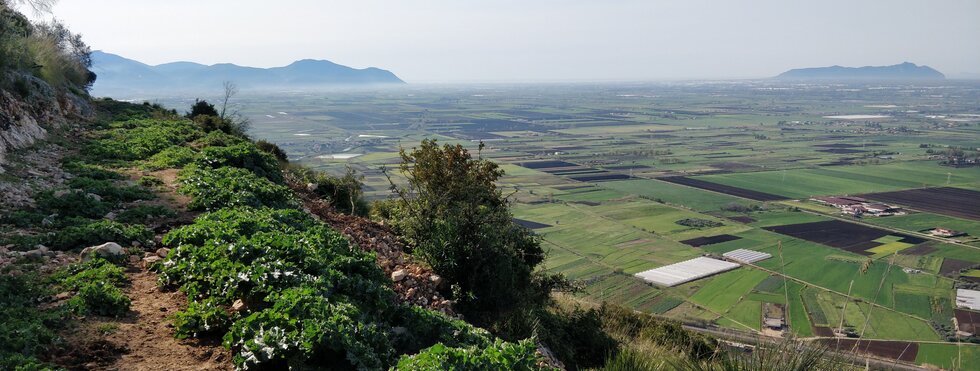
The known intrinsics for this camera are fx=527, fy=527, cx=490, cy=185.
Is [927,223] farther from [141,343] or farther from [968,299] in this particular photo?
[141,343]

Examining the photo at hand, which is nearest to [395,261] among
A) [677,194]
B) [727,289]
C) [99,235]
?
[99,235]

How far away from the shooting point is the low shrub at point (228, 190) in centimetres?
1091

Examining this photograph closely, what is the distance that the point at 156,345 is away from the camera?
589 centimetres

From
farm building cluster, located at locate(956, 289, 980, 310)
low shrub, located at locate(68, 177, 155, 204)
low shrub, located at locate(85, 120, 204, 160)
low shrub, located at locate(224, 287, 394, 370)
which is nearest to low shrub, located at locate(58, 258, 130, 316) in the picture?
low shrub, located at locate(224, 287, 394, 370)

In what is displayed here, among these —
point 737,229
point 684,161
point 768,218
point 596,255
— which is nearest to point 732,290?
point 596,255

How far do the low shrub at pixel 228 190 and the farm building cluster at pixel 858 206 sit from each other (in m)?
51.0

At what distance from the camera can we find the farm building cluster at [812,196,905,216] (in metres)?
47.1

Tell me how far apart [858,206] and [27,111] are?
193ft

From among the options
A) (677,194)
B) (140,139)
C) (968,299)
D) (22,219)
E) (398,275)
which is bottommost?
(677,194)

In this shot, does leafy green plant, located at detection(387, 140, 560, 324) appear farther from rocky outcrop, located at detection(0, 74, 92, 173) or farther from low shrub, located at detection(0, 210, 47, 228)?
rocky outcrop, located at detection(0, 74, 92, 173)

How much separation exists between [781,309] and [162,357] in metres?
27.4

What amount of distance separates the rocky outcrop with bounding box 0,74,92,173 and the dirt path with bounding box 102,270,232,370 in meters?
8.35

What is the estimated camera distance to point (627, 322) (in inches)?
560

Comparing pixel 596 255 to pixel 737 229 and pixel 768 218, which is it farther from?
pixel 768 218
